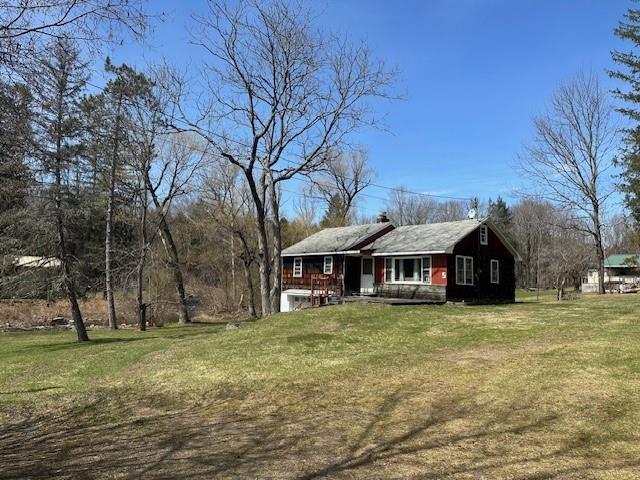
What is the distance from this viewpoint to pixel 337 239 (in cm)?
3234

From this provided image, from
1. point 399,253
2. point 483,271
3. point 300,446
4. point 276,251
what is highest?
A: point 276,251

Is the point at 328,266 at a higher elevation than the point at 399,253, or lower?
lower

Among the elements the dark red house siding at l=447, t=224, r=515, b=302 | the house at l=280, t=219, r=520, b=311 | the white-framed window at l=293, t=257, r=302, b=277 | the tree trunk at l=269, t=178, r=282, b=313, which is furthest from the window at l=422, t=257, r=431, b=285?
the white-framed window at l=293, t=257, r=302, b=277

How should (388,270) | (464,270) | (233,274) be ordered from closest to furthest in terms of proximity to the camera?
(464,270) < (388,270) < (233,274)

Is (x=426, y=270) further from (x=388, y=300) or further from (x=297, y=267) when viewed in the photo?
(x=297, y=267)

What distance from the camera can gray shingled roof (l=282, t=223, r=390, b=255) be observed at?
30.4 metres

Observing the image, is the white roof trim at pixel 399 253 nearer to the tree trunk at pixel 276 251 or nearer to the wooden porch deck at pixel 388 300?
the wooden porch deck at pixel 388 300

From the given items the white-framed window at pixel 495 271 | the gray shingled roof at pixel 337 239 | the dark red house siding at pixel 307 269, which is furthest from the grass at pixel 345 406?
the dark red house siding at pixel 307 269

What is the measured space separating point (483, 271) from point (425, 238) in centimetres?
342

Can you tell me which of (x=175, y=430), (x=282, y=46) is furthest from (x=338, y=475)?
(x=282, y=46)

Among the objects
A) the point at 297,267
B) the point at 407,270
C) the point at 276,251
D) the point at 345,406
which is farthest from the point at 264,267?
the point at 345,406

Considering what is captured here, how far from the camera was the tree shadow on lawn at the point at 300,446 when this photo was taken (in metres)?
5.33

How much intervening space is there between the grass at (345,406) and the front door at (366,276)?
13500 mm

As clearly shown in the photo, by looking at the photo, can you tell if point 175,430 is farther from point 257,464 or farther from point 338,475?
point 338,475
